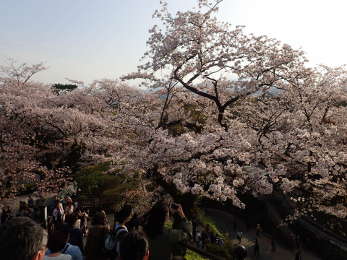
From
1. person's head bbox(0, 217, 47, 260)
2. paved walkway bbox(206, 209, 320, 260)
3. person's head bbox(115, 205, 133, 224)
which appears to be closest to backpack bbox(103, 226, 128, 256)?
person's head bbox(115, 205, 133, 224)

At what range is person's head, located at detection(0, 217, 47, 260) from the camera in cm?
223

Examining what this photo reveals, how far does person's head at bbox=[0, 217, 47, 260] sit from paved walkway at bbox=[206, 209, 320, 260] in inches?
632

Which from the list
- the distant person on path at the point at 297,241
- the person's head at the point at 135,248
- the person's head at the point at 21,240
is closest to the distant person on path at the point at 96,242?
the person's head at the point at 135,248

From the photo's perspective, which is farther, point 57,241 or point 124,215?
point 124,215

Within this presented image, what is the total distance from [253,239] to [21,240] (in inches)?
729

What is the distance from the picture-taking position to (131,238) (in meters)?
3.57

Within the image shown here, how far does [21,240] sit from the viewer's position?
7.44ft

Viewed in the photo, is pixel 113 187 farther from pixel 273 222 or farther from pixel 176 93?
pixel 273 222

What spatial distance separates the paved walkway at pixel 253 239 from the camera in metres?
17.2

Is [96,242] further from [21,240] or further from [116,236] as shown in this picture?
[21,240]

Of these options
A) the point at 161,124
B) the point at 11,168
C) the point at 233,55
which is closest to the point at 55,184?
the point at 11,168

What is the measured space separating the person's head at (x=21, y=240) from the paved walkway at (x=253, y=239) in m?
16.0

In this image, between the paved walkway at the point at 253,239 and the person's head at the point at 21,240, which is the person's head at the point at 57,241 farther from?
the paved walkway at the point at 253,239

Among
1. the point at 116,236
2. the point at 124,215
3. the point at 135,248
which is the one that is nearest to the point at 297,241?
the point at 124,215
